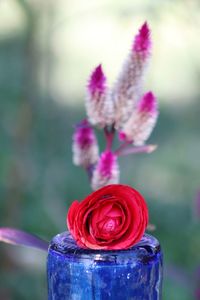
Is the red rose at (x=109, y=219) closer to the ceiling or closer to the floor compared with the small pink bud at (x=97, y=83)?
closer to the floor

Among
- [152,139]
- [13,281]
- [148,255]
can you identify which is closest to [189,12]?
[13,281]

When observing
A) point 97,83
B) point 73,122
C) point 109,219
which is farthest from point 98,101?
point 73,122

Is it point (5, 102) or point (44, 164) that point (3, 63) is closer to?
point (5, 102)

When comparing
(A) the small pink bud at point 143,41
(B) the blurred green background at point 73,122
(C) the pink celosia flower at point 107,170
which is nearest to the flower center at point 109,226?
(C) the pink celosia flower at point 107,170

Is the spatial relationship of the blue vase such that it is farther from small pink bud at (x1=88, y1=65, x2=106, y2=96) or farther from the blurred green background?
the blurred green background

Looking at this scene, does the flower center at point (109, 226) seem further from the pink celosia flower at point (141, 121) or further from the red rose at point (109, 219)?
the pink celosia flower at point (141, 121)

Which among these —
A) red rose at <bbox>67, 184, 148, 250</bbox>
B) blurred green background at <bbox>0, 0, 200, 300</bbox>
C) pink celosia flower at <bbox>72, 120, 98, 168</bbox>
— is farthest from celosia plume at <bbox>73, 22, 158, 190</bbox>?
blurred green background at <bbox>0, 0, 200, 300</bbox>

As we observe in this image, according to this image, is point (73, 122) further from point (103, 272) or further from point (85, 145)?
point (103, 272)
